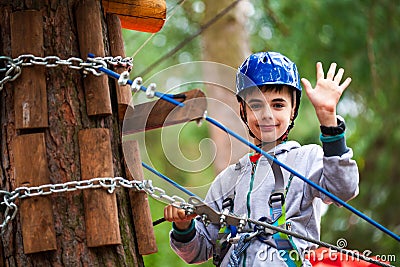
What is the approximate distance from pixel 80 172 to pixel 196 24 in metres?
4.71

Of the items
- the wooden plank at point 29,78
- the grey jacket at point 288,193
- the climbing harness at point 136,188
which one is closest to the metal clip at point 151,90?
the climbing harness at point 136,188

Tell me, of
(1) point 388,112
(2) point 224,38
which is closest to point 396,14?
(1) point 388,112

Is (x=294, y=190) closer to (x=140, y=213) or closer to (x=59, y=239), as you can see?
(x=140, y=213)

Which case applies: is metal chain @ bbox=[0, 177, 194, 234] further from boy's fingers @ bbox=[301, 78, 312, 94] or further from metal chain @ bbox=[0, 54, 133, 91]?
boy's fingers @ bbox=[301, 78, 312, 94]

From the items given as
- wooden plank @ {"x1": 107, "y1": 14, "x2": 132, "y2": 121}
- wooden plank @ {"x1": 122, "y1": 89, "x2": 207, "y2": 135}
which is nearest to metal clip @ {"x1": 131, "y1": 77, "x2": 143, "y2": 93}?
wooden plank @ {"x1": 122, "y1": 89, "x2": 207, "y2": 135}

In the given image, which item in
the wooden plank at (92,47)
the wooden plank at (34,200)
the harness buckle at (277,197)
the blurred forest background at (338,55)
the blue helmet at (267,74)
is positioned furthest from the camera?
the blurred forest background at (338,55)

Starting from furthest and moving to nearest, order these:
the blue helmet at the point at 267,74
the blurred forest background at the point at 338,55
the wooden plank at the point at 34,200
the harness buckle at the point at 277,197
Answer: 1. the blurred forest background at the point at 338,55
2. the blue helmet at the point at 267,74
3. the harness buckle at the point at 277,197
4. the wooden plank at the point at 34,200

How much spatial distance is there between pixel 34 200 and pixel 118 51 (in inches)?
23.3

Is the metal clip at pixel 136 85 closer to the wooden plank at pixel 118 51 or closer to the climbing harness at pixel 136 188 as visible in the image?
the climbing harness at pixel 136 188

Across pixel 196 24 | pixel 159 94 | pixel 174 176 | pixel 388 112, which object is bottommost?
pixel 174 176

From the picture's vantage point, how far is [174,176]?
2.25 m

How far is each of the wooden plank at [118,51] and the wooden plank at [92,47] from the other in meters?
0.08

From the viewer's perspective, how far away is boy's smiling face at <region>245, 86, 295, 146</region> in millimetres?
2432

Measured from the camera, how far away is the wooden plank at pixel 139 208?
2.27 metres
